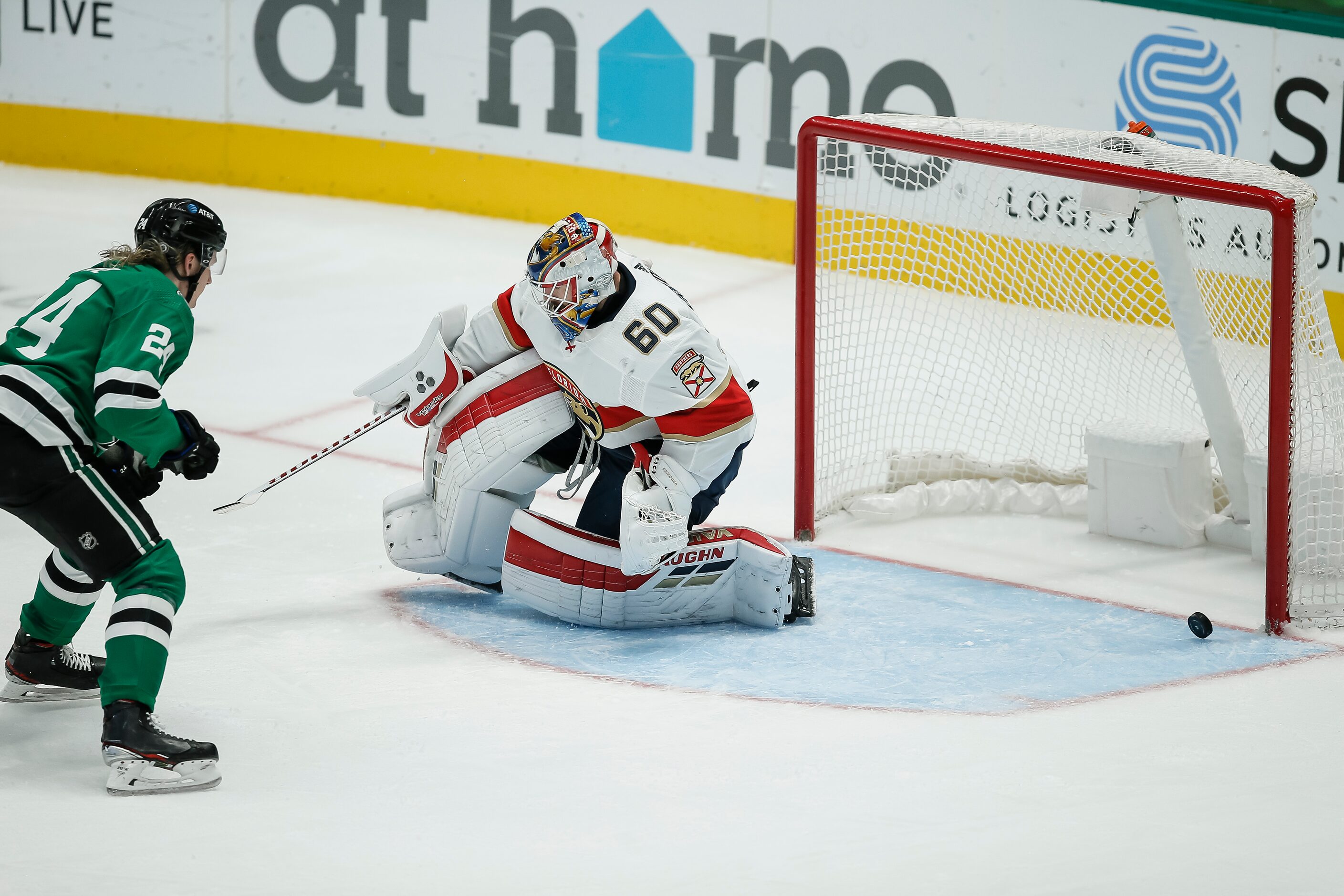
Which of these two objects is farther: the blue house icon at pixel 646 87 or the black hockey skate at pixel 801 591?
the blue house icon at pixel 646 87

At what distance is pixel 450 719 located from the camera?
3.49 metres

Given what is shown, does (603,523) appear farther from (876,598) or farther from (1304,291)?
(1304,291)

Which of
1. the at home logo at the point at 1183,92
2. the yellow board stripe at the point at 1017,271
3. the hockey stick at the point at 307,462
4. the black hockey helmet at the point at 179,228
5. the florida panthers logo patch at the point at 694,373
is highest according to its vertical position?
the at home logo at the point at 1183,92

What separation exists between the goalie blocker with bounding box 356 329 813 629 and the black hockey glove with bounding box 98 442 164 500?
0.93 m

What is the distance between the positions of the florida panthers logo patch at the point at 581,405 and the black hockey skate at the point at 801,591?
54 centimetres

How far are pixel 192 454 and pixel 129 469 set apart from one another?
0.44 feet

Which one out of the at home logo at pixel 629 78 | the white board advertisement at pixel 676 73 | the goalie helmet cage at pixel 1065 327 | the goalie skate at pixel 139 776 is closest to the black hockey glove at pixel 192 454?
the goalie skate at pixel 139 776

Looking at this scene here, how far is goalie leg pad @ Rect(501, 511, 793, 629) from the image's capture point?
3.97 metres

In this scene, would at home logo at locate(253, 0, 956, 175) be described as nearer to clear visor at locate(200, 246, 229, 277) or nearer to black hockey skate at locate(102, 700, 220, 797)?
clear visor at locate(200, 246, 229, 277)

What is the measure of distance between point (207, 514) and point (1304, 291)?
2.88 meters

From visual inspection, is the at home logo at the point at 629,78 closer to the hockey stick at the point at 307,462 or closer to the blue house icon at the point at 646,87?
the blue house icon at the point at 646,87

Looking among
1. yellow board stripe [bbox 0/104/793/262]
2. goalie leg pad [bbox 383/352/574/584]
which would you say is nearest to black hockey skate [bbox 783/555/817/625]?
goalie leg pad [bbox 383/352/574/584]

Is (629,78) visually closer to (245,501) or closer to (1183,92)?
(1183,92)

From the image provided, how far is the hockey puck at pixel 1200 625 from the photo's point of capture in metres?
3.99
